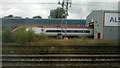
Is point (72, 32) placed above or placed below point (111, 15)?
below

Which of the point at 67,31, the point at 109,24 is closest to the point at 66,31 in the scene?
the point at 67,31

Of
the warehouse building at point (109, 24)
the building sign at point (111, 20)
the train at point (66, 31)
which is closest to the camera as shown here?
the warehouse building at point (109, 24)

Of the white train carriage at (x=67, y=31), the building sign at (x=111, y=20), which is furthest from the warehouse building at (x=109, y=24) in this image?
the white train carriage at (x=67, y=31)

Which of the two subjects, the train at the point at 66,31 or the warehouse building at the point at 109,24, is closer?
the warehouse building at the point at 109,24

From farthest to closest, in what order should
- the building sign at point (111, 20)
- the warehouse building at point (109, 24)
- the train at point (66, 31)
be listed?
the train at point (66, 31), the building sign at point (111, 20), the warehouse building at point (109, 24)

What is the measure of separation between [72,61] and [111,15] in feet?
82.0

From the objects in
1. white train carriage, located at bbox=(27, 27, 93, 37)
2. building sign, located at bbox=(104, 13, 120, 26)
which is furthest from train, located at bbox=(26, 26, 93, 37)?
building sign, located at bbox=(104, 13, 120, 26)

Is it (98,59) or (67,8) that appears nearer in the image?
(98,59)

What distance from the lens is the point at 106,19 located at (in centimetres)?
3316

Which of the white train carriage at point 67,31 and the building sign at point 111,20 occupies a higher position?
the building sign at point 111,20

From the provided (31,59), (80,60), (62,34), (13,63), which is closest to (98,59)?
(80,60)

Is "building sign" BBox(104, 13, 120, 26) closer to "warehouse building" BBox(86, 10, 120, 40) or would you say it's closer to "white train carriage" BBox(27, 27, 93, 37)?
"warehouse building" BBox(86, 10, 120, 40)

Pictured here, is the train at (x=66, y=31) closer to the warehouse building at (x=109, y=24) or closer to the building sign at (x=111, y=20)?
the warehouse building at (x=109, y=24)

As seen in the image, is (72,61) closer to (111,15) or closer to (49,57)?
(49,57)
